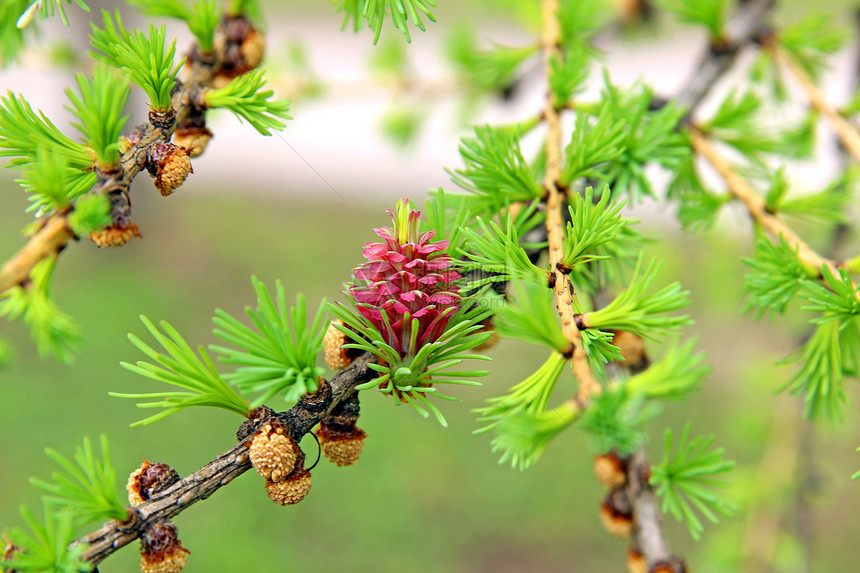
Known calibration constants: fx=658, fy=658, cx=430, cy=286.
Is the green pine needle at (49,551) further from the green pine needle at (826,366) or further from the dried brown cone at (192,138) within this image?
the green pine needle at (826,366)

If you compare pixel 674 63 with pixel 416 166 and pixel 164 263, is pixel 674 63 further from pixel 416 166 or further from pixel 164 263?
pixel 164 263

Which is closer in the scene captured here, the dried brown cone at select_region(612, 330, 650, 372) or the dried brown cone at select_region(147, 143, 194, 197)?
the dried brown cone at select_region(147, 143, 194, 197)

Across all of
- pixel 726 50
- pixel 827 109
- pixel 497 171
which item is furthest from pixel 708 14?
pixel 497 171

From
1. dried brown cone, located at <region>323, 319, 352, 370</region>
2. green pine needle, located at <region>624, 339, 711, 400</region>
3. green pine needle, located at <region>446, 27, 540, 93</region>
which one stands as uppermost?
green pine needle, located at <region>446, 27, 540, 93</region>

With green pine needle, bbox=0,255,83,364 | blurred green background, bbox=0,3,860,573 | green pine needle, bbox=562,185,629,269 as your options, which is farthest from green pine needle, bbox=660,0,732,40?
blurred green background, bbox=0,3,860,573

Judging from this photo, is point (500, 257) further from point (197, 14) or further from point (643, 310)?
point (197, 14)

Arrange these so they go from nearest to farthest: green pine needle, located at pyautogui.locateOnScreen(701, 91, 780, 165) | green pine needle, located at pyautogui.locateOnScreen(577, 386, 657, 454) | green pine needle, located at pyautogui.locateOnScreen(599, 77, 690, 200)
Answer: green pine needle, located at pyautogui.locateOnScreen(577, 386, 657, 454)
green pine needle, located at pyautogui.locateOnScreen(599, 77, 690, 200)
green pine needle, located at pyautogui.locateOnScreen(701, 91, 780, 165)

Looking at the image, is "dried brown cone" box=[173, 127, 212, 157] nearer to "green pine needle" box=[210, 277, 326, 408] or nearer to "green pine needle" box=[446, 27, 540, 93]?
"green pine needle" box=[210, 277, 326, 408]
